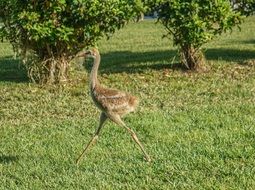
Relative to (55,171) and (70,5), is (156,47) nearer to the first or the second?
(70,5)

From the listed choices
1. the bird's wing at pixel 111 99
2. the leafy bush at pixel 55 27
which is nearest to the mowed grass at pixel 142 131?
the leafy bush at pixel 55 27

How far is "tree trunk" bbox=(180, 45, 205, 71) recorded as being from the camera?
36.8ft

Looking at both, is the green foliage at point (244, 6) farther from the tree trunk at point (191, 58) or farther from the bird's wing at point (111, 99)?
the bird's wing at point (111, 99)

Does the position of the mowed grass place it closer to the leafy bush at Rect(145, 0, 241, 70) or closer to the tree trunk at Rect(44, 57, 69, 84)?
the tree trunk at Rect(44, 57, 69, 84)

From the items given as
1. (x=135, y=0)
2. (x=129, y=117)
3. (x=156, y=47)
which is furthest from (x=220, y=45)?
(x=129, y=117)

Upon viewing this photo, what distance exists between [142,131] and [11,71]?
6005 millimetres

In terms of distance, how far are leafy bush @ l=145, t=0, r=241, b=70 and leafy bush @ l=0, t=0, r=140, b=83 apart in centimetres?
86

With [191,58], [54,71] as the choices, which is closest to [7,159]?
[54,71]

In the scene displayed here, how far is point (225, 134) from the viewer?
6.69 meters

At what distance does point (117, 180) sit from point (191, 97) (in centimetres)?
371

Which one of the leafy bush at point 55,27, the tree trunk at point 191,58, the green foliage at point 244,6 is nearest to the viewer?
the leafy bush at point 55,27

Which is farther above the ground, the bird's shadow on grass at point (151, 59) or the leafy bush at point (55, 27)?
the leafy bush at point (55, 27)

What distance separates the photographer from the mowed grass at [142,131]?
546 centimetres

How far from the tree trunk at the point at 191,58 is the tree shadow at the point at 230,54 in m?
1.34
